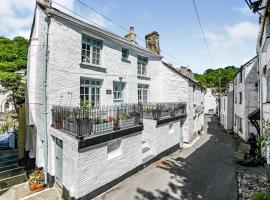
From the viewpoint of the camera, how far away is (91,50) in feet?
39.7

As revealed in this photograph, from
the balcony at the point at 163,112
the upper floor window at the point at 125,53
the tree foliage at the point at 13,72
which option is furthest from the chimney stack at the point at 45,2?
the tree foliage at the point at 13,72

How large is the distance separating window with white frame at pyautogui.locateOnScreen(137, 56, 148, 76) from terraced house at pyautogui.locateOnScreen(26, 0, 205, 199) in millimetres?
962

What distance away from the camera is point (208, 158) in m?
13.9

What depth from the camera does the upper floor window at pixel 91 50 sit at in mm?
11750

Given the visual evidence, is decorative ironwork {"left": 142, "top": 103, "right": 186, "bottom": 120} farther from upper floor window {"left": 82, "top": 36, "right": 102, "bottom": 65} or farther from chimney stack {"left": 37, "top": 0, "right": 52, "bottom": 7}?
chimney stack {"left": 37, "top": 0, "right": 52, "bottom": 7}

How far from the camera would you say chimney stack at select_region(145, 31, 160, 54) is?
65.9 feet

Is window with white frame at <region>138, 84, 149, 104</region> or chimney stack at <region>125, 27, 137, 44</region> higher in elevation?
chimney stack at <region>125, 27, 137, 44</region>

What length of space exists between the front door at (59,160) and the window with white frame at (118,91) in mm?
5826

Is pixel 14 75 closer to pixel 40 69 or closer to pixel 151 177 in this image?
pixel 40 69

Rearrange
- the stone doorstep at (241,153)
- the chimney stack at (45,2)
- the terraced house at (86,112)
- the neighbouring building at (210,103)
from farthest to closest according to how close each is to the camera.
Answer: the neighbouring building at (210,103), the stone doorstep at (241,153), the chimney stack at (45,2), the terraced house at (86,112)

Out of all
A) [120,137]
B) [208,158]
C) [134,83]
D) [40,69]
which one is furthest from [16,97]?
[208,158]

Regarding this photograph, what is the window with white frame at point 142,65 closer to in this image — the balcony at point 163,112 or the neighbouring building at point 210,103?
the balcony at point 163,112

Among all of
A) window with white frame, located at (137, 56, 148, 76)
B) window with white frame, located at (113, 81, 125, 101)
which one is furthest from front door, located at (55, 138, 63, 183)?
window with white frame, located at (137, 56, 148, 76)

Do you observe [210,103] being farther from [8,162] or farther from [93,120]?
[93,120]
